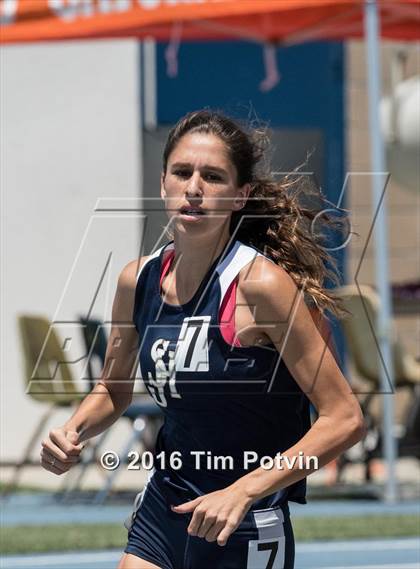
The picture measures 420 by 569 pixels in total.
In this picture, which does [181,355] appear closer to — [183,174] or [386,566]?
[183,174]

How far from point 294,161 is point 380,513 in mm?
4496

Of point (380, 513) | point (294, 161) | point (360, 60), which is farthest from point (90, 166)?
point (380, 513)

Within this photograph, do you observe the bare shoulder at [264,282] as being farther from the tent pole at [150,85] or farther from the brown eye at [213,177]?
the tent pole at [150,85]

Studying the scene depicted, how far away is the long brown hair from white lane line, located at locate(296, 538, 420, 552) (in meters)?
3.50

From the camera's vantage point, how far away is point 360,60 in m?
12.3

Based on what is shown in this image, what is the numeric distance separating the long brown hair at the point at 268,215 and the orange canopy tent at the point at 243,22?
14.1 ft

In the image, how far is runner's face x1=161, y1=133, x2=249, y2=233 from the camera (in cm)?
359

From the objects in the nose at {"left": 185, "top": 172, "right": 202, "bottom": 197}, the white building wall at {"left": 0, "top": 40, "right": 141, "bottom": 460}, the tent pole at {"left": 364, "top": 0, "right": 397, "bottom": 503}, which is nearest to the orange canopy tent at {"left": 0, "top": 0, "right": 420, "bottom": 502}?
the tent pole at {"left": 364, "top": 0, "right": 397, "bottom": 503}

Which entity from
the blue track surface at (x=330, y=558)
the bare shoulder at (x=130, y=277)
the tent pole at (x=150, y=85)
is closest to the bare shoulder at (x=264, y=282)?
the bare shoulder at (x=130, y=277)

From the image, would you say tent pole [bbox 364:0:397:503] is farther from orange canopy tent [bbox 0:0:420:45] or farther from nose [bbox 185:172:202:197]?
nose [bbox 185:172:202:197]

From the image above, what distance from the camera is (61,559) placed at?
7000 mm

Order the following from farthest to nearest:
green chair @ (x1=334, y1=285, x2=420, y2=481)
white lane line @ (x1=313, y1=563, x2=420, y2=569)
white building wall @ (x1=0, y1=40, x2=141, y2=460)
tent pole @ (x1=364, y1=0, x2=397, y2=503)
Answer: white building wall @ (x1=0, y1=40, x2=141, y2=460)
green chair @ (x1=334, y1=285, x2=420, y2=481)
tent pole @ (x1=364, y1=0, x2=397, y2=503)
white lane line @ (x1=313, y1=563, x2=420, y2=569)

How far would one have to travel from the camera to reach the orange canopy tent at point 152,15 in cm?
863

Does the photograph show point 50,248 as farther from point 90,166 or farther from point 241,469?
point 241,469
